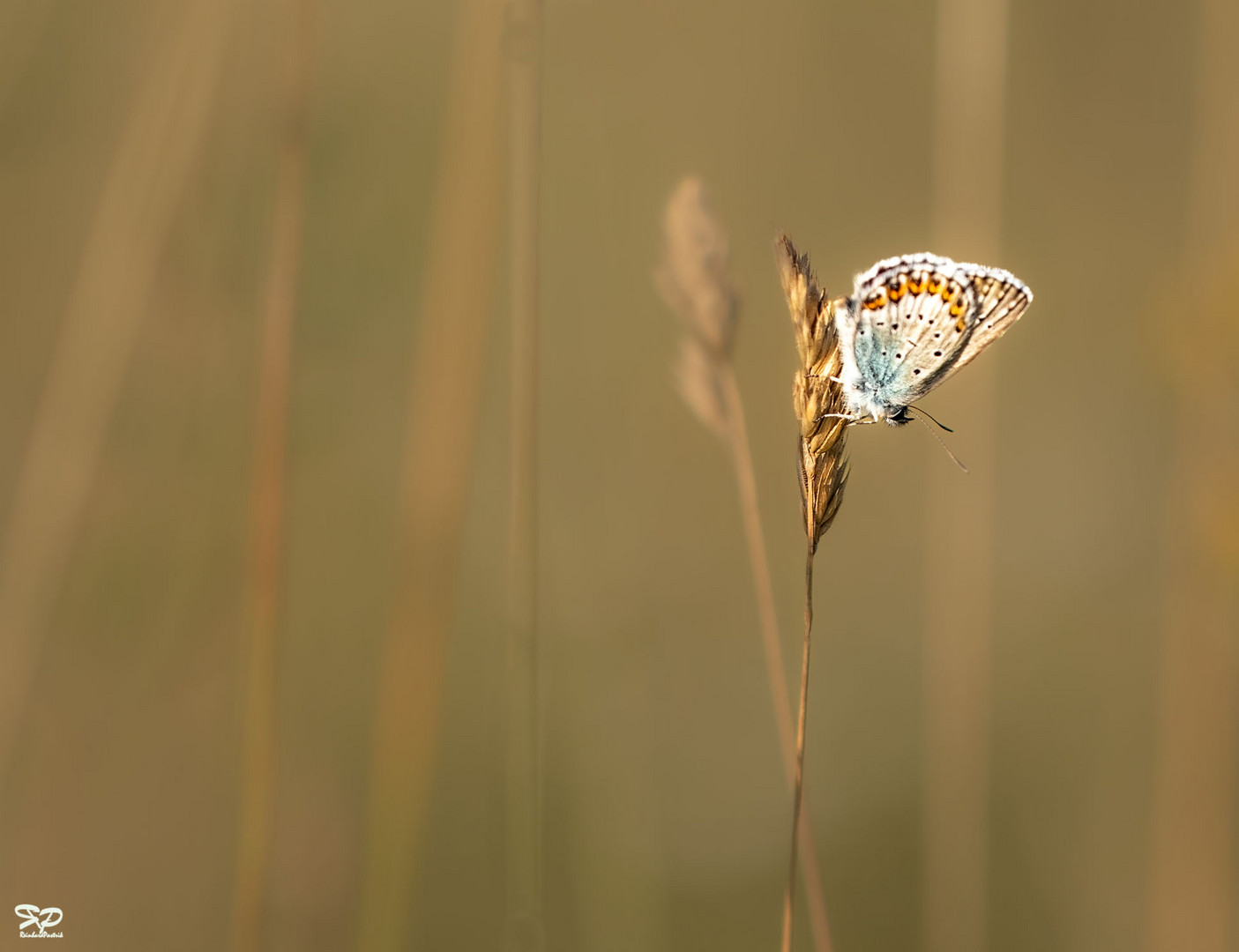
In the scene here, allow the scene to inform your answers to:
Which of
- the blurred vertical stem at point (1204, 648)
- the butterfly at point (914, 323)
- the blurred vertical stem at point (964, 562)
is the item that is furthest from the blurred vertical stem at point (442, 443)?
the blurred vertical stem at point (1204, 648)

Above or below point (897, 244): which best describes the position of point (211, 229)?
below

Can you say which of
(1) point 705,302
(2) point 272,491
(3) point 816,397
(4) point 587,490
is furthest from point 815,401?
(4) point 587,490

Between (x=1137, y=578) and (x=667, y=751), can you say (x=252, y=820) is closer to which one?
(x=667, y=751)

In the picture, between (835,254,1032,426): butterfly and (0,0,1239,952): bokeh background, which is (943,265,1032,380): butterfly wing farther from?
(0,0,1239,952): bokeh background

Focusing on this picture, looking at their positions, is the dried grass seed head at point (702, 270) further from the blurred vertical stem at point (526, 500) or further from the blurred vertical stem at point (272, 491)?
the blurred vertical stem at point (272, 491)

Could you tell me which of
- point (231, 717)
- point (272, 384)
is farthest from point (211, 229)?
point (231, 717)

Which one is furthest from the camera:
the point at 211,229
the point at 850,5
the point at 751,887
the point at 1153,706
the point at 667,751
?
the point at 850,5
